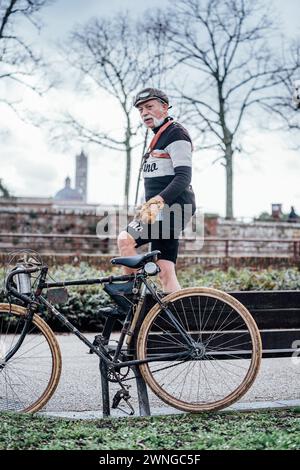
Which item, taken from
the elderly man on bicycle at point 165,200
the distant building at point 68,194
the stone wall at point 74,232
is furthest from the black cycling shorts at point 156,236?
the distant building at point 68,194

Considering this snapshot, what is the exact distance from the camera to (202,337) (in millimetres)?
3717

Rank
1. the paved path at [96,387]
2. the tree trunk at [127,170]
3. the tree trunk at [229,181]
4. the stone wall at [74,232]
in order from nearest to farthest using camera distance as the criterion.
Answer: the paved path at [96,387] → the stone wall at [74,232] → the tree trunk at [127,170] → the tree trunk at [229,181]

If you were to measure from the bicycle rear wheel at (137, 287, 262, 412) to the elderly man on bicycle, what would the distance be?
12.1 inches

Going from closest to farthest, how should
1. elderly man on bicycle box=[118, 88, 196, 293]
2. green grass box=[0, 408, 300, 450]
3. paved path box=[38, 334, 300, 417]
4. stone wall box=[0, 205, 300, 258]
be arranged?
green grass box=[0, 408, 300, 450], elderly man on bicycle box=[118, 88, 196, 293], paved path box=[38, 334, 300, 417], stone wall box=[0, 205, 300, 258]

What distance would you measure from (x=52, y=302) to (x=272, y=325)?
1.26 m

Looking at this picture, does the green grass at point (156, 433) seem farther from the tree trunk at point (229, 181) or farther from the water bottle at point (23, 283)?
the tree trunk at point (229, 181)

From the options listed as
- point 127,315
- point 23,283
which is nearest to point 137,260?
point 127,315

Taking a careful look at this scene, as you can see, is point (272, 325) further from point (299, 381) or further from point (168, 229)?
point (299, 381)

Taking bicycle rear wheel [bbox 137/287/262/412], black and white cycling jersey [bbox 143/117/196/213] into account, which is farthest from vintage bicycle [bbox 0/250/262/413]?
black and white cycling jersey [bbox 143/117/196/213]

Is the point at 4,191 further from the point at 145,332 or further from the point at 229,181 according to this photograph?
the point at 145,332

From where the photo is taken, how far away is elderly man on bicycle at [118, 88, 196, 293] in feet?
12.7

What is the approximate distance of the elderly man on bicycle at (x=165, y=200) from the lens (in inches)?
153

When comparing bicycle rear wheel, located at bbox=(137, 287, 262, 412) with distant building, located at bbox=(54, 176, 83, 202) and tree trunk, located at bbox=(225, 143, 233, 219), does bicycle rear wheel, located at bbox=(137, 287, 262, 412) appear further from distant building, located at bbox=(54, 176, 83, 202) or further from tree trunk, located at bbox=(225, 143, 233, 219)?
distant building, located at bbox=(54, 176, 83, 202)

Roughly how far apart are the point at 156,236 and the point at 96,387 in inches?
62.7
